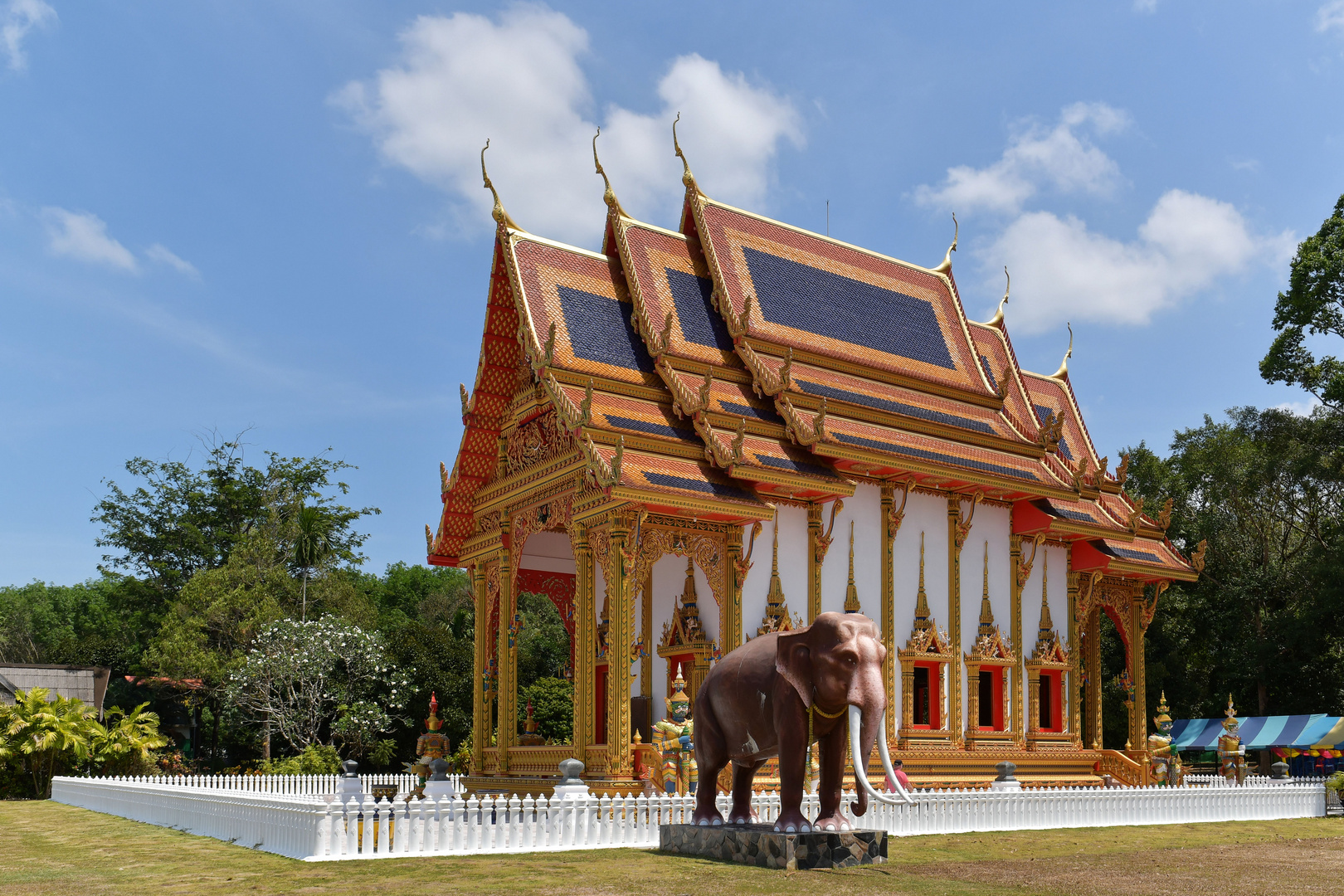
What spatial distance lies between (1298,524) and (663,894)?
3515 centimetres

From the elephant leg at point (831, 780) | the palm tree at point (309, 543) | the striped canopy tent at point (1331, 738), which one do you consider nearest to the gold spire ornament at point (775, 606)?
the elephant leg at point (831, 780)

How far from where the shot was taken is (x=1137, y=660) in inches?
933

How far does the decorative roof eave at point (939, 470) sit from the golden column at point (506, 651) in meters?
5.36

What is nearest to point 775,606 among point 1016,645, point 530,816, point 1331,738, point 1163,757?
point 1016,645

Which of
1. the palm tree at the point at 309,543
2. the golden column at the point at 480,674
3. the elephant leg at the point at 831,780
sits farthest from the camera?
the palm tree at the point at 309,543

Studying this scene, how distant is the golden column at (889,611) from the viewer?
18.2 m

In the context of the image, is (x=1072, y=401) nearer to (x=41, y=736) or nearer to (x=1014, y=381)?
(x=1014, y=381)

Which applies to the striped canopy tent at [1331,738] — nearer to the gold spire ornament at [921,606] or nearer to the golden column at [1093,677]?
the golden column at [1093,677]

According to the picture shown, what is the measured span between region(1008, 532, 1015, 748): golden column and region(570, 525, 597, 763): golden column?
7.45 m

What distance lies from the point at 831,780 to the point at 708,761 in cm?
139

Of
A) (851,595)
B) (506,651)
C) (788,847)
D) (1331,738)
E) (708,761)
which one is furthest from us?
(1331,738)

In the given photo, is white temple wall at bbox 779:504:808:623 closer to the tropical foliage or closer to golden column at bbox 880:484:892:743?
golden column at bbox 880:484:892:743

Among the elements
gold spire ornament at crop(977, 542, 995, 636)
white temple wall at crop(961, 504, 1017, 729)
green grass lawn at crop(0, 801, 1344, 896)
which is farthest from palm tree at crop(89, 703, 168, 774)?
gold spire ornament at crop(977, 542, 995, 636)

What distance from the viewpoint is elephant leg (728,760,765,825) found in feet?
35.7
